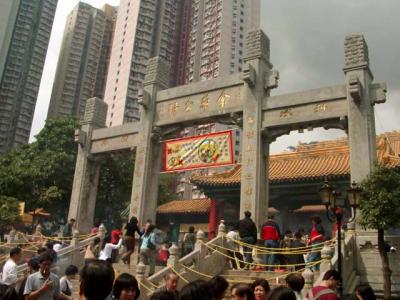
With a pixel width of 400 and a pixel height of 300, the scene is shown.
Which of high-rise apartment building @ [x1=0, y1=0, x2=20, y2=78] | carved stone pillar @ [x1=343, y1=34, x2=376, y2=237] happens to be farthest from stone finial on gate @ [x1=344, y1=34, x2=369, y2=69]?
high-rise apartment building @ [x1=0, y1=0, x2=20, y2=78]

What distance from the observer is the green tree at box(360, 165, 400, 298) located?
31.6ft

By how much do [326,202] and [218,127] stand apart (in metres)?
52.4

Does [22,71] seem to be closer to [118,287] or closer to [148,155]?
[148,155]

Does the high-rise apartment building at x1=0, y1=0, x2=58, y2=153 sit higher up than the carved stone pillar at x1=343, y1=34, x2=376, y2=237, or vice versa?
the high-rise apartment building at x1=0, y1=0, x2=58, y2=153

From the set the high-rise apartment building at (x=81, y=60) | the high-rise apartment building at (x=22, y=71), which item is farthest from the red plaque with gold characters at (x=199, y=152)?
the high-rise apartment building at (x=81, y=60)

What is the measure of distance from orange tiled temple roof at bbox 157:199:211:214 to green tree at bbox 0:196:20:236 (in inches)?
314

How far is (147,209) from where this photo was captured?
1633 cm

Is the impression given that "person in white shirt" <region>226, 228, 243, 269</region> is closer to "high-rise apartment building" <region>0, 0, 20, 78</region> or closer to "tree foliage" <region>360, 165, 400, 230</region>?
"tree foliage" <region>360, 165, 400, 230</region>

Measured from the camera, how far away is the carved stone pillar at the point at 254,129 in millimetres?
14008

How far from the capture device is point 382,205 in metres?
9.72

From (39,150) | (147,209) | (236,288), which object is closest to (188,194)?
(39,150)

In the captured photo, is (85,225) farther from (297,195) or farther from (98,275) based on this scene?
(98,275)

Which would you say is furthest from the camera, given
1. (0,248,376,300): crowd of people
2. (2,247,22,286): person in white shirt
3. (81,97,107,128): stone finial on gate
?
(81,97,107,128): stone finial on gate

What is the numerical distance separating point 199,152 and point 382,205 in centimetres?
775
